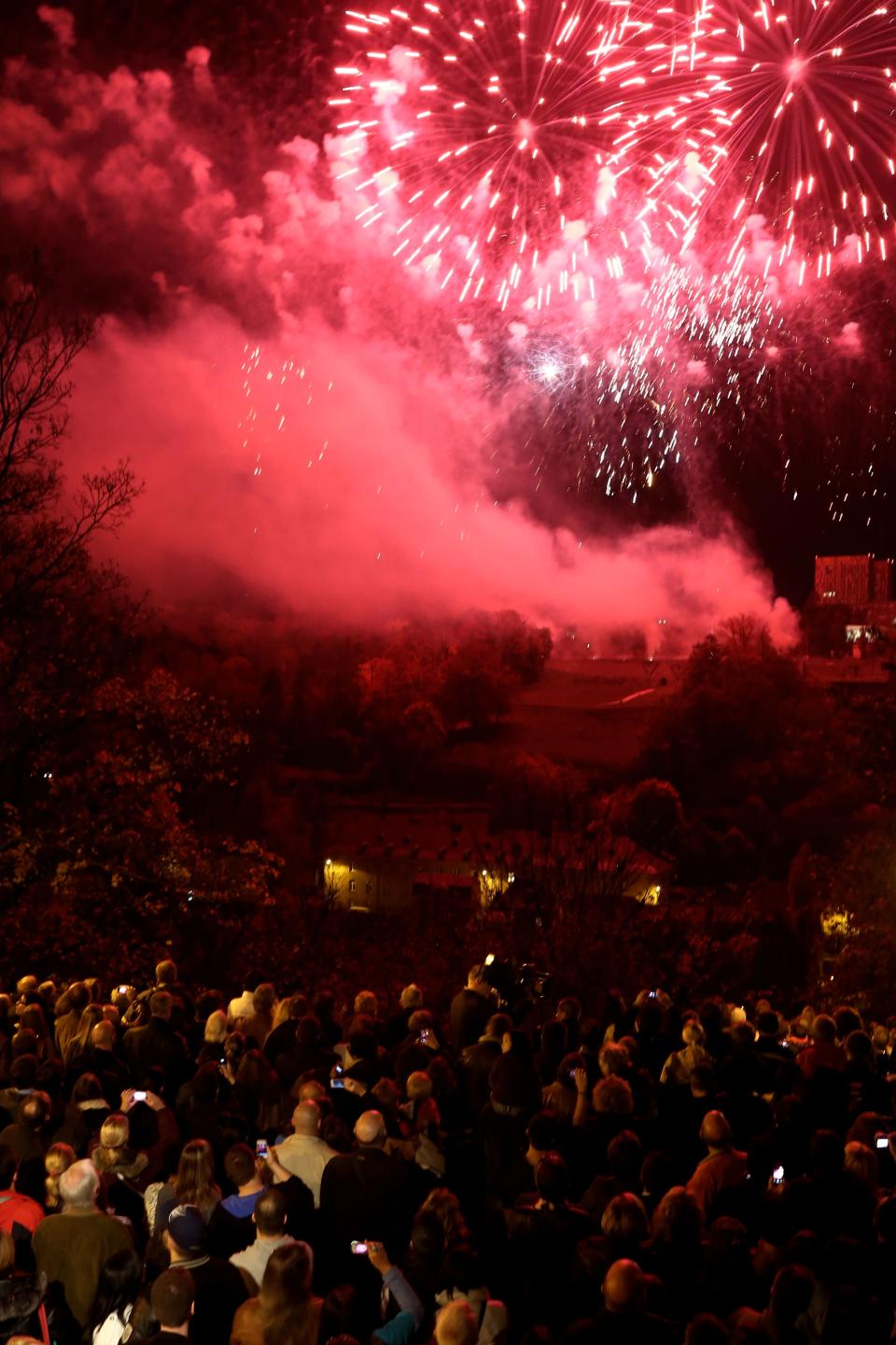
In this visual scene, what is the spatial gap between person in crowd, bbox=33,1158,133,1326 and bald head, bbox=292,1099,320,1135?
3.86 ft

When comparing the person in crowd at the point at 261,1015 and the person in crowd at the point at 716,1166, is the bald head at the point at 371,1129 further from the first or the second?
the person in crowd at the point at 261,1015

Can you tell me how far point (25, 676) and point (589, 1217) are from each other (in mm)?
11257

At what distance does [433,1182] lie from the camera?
6.35m

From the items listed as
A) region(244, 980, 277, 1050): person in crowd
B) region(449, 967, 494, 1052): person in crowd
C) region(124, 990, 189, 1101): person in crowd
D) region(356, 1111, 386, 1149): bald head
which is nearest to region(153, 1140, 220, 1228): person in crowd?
region(356, 1111, 386, 1149): bald head

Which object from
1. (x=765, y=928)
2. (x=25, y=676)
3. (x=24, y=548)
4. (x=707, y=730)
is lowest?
(x=765, y=928)

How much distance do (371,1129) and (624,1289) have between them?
172 cm

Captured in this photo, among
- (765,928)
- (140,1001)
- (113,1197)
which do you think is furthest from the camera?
(765,928)

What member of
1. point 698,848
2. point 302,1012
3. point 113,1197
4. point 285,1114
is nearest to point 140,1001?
point 302,1012

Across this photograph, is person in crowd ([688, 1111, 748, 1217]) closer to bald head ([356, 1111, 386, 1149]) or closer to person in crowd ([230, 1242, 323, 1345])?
bald head ([356, 1111, 386, 1149])

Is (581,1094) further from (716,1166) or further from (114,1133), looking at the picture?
(114,1133)

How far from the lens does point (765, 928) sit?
42.3m

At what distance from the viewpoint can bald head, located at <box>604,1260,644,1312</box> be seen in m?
4.49

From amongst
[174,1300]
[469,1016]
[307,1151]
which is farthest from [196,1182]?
[469,1016]

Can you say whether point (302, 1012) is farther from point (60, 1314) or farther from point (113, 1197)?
point (60, 1314)
